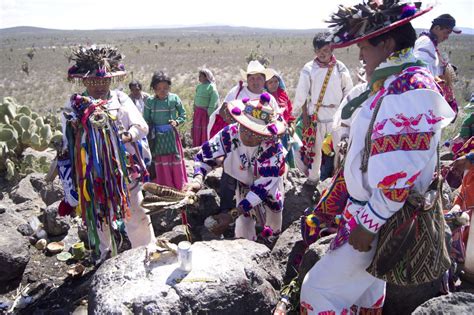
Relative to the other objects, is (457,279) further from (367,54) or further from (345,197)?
(367,54)

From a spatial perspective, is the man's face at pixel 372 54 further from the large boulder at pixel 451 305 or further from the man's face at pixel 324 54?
the man's face at pixel 324 54

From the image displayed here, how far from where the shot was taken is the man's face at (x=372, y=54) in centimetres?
231

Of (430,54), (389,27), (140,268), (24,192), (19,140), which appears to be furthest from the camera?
(19,140)

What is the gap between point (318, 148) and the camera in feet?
21.2

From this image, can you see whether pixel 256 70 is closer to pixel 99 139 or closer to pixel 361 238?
pixel 99 139

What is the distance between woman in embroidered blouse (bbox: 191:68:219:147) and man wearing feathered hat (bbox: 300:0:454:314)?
5.90m

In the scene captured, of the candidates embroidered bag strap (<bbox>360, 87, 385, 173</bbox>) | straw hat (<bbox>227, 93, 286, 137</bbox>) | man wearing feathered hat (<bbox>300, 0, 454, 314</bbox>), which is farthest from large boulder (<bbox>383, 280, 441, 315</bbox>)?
straw hat (<bbox>227, 93, 286, 137</bbox>)

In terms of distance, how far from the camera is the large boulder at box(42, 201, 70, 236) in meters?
5.23

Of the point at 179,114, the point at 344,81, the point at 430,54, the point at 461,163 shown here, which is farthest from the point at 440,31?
the point at 179,114

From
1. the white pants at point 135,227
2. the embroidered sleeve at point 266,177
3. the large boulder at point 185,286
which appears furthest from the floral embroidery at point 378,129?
the white pants at point 135,227

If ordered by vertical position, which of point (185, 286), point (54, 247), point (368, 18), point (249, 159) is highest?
point (368, 18)

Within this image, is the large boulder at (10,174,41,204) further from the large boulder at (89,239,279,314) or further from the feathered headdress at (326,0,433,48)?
the feathered headdress at (326,0,433,48)

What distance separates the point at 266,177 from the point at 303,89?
9.00 feet

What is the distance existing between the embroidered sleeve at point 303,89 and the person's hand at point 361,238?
13.8 feet
